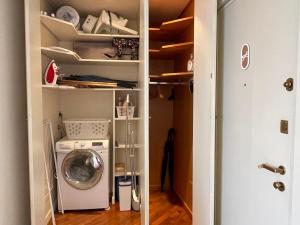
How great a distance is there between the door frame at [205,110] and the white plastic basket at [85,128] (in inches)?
50.5

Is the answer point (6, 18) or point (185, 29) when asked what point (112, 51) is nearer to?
point (185, 29)

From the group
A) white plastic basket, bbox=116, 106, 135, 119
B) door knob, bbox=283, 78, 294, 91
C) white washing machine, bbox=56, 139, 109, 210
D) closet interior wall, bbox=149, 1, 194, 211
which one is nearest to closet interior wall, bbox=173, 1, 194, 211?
closet interior wall, bbox=149, 1, 194, 211

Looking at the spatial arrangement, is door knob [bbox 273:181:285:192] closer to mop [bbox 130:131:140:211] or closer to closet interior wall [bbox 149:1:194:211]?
closet interior wall [bbox 149:1:194:211]

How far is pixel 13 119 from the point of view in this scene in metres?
1.97

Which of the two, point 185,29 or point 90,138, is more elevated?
point 185,29

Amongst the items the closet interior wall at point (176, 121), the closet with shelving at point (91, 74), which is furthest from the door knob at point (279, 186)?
the closet interior wall at point (176, 121)

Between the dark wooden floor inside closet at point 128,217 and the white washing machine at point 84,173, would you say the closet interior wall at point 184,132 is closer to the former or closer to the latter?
the dark wooden floor inside closet at point 128,217

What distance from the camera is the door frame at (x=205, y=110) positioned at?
6.53 ft

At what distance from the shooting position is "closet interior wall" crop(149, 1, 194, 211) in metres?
3.11

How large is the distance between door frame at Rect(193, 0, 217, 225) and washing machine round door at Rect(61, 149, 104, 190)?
1228mm

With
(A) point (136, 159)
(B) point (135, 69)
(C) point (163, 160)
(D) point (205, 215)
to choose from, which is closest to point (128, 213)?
(A) point (136, 159)

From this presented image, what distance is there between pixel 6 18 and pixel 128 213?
2.42 m

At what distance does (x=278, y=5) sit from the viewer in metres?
1.37

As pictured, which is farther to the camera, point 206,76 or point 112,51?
point 112,51
